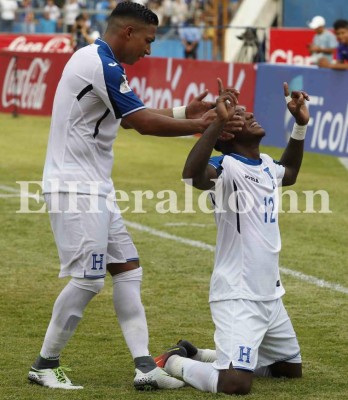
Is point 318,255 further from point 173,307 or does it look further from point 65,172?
point 65,172

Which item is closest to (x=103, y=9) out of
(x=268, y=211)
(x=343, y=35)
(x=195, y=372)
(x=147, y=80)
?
(x=147, y=80)

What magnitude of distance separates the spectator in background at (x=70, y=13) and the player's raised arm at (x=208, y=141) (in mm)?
27685

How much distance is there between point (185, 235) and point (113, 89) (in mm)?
5420

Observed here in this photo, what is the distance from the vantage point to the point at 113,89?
562 cm

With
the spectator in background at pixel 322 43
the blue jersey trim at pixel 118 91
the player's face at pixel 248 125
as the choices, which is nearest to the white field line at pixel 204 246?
the player's face at pixel 248 125

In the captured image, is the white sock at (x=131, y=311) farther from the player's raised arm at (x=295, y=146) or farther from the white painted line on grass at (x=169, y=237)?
the white painted line on grass at (x=169, y=237)

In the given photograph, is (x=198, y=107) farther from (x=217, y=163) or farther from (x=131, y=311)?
(x=131, y=311)

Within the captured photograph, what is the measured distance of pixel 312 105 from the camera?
1717 cm

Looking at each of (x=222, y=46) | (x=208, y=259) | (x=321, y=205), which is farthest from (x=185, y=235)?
(x=222, y=46)

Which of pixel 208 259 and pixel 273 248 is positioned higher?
pixel 273 248

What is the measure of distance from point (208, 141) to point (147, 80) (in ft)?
53.2

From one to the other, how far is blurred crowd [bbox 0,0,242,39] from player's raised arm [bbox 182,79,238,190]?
26688 millimetres

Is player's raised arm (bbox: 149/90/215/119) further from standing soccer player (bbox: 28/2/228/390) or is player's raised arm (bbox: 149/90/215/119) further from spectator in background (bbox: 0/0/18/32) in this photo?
spectator in background (bbox: 0/0/18/32)

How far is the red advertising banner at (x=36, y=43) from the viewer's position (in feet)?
92.3
